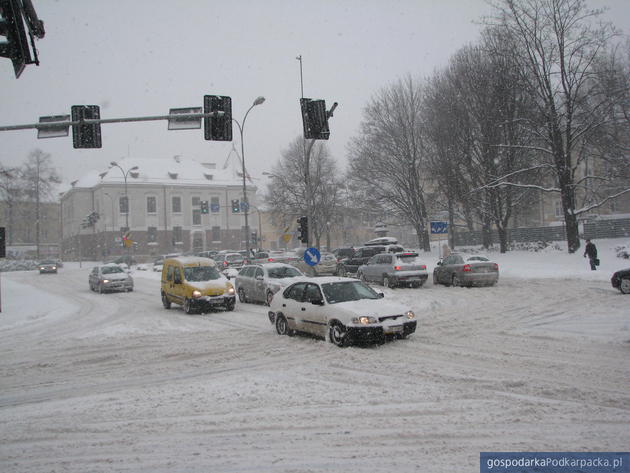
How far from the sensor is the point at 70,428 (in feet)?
19.9

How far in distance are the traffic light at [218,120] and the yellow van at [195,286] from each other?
5.95 meters

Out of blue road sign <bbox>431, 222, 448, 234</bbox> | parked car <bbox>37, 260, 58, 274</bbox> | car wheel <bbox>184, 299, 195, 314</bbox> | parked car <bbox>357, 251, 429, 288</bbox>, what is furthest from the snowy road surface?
parked car <bbox>37, 260, 58, 274</bbox>

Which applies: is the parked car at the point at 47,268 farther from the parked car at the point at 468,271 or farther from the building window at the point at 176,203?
the parked car at the point at 468,271

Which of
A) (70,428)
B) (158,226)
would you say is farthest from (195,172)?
(70,428)

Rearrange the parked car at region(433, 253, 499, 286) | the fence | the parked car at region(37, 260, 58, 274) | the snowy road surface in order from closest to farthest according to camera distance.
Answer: the snowy road surface
the parked car at region(433, 253, 499, 286)
the fence
the parked car at region(37, 260, 58, 274)

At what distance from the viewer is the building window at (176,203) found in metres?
83.4

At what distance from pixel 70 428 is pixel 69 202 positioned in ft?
299

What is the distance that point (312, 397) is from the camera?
6.94 metres

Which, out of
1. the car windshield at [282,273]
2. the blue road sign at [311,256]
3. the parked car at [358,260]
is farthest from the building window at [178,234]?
the blue road sign at [311,256]

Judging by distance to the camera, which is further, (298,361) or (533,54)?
(533,54)

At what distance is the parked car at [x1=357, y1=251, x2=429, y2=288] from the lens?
22.9m

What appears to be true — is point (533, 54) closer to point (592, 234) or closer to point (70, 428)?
point (592, 234)

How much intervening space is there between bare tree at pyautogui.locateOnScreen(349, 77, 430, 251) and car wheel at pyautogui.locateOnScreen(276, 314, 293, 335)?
32230 millimetres

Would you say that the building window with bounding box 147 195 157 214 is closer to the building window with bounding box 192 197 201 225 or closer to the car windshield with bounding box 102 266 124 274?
the building window with bounding box 192 197 201 225
